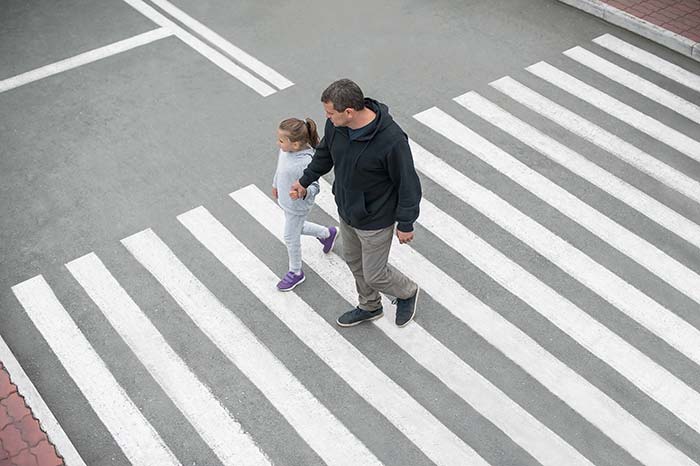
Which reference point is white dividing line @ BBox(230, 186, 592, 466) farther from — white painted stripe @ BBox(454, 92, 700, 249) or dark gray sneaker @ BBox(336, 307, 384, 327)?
white painted stripe @ BBox(454, 92, 700, 249)

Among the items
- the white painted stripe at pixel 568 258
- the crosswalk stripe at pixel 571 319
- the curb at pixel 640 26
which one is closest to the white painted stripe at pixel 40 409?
the crosswalk stripe at pixel 571 319

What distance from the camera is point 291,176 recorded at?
6.38 metres

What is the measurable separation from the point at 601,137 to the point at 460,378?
4002mm

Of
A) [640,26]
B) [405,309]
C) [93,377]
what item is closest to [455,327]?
[405,309]

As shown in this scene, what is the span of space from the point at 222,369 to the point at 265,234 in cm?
172

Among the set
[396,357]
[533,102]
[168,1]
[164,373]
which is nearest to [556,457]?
[396,357]

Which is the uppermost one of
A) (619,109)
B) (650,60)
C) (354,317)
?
(650,60)

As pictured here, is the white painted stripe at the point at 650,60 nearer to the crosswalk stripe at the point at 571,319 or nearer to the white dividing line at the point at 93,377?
the crosswalk stripe at the point at 571,319

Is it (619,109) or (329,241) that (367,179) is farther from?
(619,109)

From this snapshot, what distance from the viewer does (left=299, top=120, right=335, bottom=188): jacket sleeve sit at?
19.5 ft

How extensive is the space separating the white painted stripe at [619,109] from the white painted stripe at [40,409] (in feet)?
23.0

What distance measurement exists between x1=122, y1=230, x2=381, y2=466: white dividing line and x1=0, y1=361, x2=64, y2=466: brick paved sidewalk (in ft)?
4.89

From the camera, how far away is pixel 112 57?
10.5 meters

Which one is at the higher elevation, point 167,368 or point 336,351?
point 336,351
